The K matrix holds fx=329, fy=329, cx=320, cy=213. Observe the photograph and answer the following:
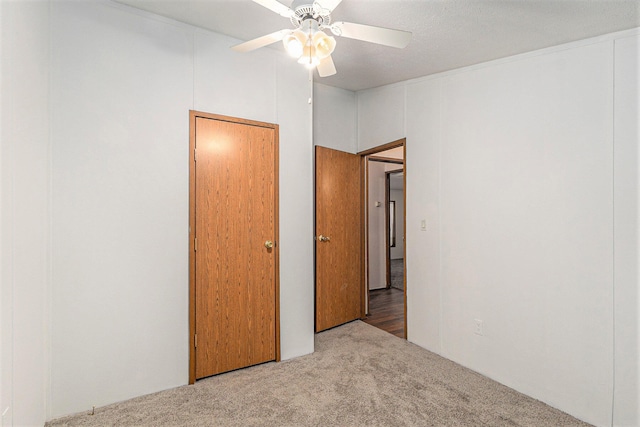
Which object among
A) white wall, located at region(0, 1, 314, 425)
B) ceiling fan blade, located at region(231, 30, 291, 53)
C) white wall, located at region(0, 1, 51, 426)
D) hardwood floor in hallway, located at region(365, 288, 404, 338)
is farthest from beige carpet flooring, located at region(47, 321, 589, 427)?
ceiling fan blade, located at region(231, 30, 291, 53)

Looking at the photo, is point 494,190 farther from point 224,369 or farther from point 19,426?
point 19,426

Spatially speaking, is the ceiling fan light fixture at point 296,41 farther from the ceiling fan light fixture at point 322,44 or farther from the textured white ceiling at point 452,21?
the textured white ceiling at point 452,21

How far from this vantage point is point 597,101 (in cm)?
211

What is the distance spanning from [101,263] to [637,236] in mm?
3339

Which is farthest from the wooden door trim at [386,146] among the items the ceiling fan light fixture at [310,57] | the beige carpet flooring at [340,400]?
the beige carpet flooring at [340,400]

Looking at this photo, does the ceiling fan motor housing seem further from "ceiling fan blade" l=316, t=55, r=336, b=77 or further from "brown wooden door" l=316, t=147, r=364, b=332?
"brown wooden door" l=316, t=147, r=364, b=332

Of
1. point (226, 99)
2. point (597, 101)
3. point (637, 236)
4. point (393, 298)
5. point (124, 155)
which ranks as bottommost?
point (393, 298)

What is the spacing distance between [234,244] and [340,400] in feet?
4.57

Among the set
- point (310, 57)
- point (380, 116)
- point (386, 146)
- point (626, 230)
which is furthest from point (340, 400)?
point (380, 116)

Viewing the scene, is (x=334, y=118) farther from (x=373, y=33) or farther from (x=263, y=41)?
(x=373, y=33)

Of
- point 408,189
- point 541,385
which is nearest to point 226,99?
point 408,189

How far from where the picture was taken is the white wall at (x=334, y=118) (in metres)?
3.71

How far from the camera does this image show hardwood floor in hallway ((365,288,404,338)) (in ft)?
12.4

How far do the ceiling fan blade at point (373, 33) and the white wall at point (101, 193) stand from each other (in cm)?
125
